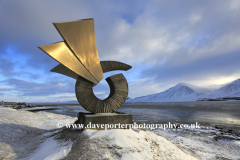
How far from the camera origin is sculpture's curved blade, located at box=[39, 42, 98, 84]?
400 centimetres

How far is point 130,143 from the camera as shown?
4.52m

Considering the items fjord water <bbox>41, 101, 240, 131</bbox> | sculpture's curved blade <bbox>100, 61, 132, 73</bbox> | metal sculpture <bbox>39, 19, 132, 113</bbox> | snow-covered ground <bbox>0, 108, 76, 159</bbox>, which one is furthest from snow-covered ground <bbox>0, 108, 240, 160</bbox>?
fjord water <bbox>41, 101, 240, 131</bbox>

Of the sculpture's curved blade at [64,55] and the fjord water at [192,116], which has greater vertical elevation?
the sculpture's curved blade at [64,55]

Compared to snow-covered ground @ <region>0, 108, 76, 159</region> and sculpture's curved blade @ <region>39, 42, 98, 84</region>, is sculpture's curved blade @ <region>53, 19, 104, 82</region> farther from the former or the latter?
snow-covered ground @ <region>0, 108, 76, 159</region>

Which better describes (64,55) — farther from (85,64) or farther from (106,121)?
(106,121)

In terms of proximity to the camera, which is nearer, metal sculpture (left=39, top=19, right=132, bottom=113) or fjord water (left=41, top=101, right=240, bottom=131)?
metal sculpture (left=39, top=19, right=132, bottom=113)

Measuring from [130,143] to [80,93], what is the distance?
3.72m

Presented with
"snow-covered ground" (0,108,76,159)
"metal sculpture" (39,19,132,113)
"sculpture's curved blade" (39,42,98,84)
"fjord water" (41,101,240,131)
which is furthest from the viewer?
"fjord water" (41,101,240,131)

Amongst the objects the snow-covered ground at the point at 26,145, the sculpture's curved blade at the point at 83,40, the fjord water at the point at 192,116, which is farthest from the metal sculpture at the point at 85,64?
the fjord water at the point at 192,116

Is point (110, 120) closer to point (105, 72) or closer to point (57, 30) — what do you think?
point (105, 72)

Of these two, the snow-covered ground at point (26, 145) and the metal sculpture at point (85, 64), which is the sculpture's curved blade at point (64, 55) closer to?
the metal sculpture at point (85, 64)

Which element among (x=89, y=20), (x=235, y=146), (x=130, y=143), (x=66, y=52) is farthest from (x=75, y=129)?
(x=235, y=146)

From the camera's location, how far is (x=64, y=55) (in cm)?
460

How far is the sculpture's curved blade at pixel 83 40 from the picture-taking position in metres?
4.20
